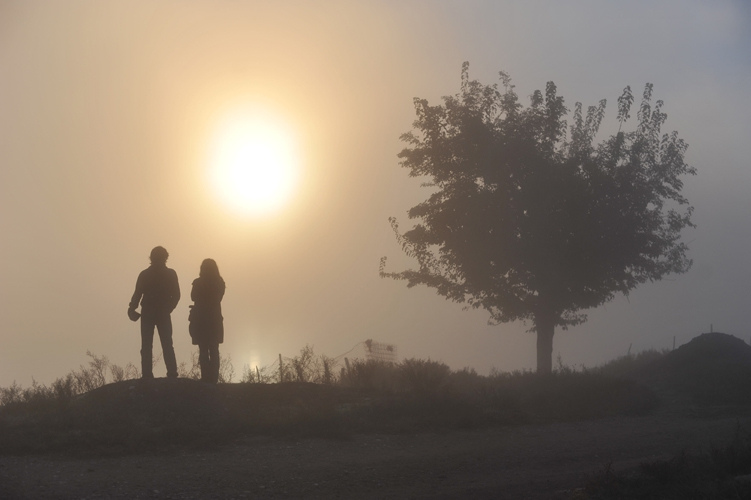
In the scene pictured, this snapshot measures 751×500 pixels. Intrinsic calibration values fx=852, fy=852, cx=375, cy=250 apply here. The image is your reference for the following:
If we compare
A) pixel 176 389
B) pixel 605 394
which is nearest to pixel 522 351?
pixel 605 394

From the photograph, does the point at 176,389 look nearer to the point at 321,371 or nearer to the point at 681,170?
the point at 321,371

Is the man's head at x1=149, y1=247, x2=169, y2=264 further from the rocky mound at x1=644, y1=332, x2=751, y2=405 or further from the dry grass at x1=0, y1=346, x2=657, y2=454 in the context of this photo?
the rocky mound at x1=644, y1=332, x2=751, y2=405

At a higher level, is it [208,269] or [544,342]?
[208,269]

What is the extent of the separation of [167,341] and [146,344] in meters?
0.47

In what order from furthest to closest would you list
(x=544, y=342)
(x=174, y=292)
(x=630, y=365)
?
(x=630, y=365)
(x=544, y=342)
(x=174, y=292)

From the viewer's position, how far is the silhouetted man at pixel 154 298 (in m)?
17.0


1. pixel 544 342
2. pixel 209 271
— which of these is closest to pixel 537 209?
pixel 544 342

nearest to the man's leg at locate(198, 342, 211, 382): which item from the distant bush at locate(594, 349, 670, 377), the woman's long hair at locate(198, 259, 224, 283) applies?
the woman's long hair at locate(198, 259, 224, 283)

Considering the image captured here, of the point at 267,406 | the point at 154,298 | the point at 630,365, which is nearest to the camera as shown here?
the point at 267,406

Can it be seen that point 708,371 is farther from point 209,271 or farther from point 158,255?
point 158,255

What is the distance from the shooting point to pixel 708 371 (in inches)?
989

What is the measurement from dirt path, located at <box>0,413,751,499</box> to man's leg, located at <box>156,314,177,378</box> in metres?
4.26

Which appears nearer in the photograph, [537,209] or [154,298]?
[154,298]

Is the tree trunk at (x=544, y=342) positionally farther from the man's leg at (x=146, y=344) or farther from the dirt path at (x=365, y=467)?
the man's leg at (x=146, y=344)
